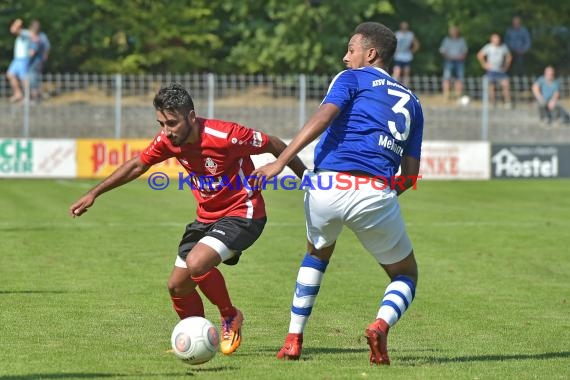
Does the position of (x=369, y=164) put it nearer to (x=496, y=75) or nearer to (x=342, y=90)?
(x=342, y=90)

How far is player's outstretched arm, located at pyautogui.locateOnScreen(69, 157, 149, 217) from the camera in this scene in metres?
7.98

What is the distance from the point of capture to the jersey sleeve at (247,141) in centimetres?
801

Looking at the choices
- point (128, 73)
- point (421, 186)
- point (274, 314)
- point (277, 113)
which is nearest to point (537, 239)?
point (274, 314)

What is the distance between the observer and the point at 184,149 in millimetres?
7969

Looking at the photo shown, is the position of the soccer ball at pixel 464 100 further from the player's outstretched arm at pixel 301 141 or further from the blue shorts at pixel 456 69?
the player's outstretched arm at pixel 301 141

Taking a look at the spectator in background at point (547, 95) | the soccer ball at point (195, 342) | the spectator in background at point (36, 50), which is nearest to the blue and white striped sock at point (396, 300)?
the soccer ball at point (195, 342)

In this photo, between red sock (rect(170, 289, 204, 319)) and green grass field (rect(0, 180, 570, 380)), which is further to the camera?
red sock (rect(170, 289, 204, 319))

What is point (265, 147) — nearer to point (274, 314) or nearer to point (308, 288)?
point (308, 288)

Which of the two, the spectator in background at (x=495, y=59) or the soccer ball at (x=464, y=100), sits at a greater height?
the spectator in background at (x=495, y=59)

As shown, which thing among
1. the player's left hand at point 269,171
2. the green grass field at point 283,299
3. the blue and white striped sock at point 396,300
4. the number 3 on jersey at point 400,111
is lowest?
the green grass field at point 283,299

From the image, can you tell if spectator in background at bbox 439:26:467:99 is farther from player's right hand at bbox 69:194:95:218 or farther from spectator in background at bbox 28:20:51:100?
player's right hand at bbox 69:194:95:218

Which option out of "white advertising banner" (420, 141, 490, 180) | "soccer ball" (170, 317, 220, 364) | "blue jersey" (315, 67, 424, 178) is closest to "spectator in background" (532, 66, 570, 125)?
"white advertising banner" (420, 141, 490, 180)

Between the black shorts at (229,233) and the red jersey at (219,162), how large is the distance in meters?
0.05

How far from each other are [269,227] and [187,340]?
10.3 metres
